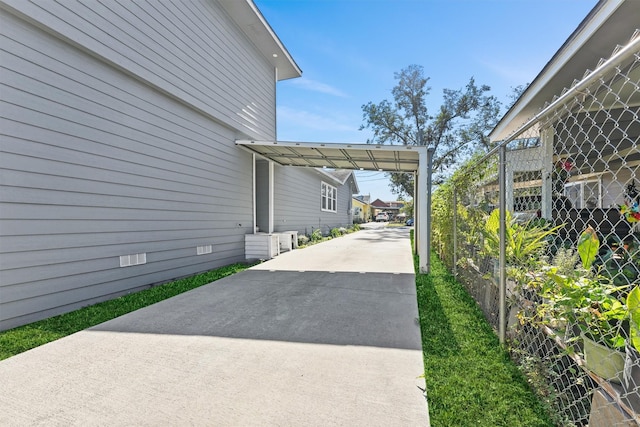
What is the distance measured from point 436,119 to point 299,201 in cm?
1498

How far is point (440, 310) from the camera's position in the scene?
3.80 metres

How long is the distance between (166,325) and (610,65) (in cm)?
401

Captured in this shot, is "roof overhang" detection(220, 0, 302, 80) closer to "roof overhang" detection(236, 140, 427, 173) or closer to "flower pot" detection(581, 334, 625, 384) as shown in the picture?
"roof overhang" detection(236, 140, 427, 173)

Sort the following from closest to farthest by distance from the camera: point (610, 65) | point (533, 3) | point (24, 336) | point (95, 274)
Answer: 1. point (610, 65)
2. point (24, 336)
3. point (95, 274)
4. point (533, 3)

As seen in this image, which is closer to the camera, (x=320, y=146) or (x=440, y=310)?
(x=440, y=310)

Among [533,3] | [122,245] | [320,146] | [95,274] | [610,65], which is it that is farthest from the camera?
[320,146]

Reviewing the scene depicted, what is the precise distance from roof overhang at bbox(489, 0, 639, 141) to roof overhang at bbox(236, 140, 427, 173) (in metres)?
2.21

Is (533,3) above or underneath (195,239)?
above

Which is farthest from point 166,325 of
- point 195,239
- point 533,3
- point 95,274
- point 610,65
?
point 533,3

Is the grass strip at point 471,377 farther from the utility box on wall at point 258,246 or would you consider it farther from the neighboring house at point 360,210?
the neighboring house at point 360,210

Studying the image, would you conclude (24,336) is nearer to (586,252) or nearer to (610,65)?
(586,252)

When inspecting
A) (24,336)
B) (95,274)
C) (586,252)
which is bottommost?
(24,336)

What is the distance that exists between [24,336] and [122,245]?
1.72m

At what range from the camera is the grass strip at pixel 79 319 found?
115 inches
